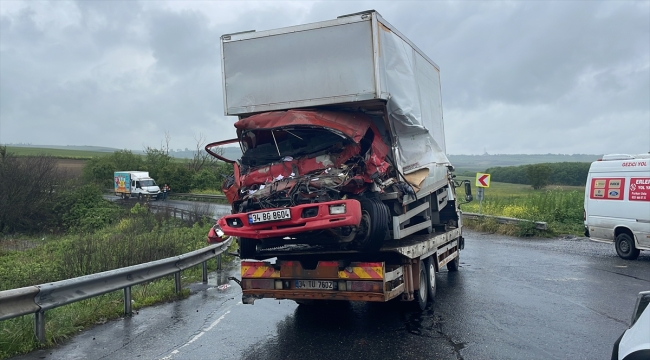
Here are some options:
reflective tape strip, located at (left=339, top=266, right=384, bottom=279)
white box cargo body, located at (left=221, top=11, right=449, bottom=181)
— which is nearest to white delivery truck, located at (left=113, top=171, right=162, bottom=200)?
white box cargo body, located at (left=221, top=11, right=449, bottom=181)

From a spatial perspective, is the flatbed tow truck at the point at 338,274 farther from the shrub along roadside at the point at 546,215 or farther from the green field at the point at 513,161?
the green field at the point at 513,161

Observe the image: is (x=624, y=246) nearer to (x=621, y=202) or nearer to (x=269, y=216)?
(x=621, y=202)

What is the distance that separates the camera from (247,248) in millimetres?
8102

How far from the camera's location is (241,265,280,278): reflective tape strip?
7.29 m

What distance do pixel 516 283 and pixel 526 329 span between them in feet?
11.8

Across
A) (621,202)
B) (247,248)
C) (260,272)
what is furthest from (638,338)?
(621,202)

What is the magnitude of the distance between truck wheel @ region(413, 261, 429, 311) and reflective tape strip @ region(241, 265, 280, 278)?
213cm

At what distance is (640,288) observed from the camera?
1006 centimetres

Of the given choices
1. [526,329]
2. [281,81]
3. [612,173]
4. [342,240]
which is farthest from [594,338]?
[612,173]

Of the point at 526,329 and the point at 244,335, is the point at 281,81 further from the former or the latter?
the point at 526,329

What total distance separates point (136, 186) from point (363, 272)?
43808mm

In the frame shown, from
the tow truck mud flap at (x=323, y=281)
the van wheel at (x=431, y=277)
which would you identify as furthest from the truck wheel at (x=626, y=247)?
the tow truck mud flap at (x=323, y=281)

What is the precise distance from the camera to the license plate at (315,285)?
6922 mm

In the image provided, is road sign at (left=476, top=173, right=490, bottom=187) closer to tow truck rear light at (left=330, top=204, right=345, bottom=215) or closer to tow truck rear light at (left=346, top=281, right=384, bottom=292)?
tow truck rear light at (left=346, top=281, right=384, bottom=292)
